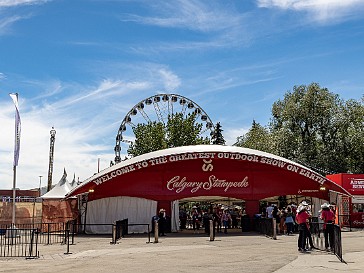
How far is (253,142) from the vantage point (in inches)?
2758

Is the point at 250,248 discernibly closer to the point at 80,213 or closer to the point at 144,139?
the point at 80,213

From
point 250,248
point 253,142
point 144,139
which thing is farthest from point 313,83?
point 250,248

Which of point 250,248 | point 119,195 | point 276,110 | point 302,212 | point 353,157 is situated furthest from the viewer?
point 276,110

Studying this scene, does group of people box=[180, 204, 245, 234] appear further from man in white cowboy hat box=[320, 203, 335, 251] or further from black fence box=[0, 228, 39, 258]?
man in white cowboy hat box=[320, 203, 335, 251]

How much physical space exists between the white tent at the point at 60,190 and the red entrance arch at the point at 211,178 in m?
8.26

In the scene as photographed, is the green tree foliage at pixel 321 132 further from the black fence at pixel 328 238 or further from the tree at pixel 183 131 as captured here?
the black fence at pixel 328 238

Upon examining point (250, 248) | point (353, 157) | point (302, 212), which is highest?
point (353, 157)

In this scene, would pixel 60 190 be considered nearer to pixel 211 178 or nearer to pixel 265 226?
pixel 211 178

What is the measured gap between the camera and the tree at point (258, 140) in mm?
61541

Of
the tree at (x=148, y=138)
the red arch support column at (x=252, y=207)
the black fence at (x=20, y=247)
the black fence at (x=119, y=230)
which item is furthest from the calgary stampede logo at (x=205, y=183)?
the tree at (x=148, y=138)

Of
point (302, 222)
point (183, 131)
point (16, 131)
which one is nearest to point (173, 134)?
point (183, 131)

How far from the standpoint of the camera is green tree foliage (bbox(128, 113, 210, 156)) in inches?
2554

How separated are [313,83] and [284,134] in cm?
616

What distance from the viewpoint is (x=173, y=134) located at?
6562 centimetres
